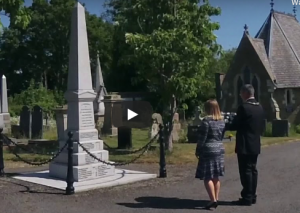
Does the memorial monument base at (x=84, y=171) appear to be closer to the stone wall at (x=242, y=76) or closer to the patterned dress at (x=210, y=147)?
the patterned dress at (x=210, y=147)

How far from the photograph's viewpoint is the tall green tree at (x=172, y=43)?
14945mm

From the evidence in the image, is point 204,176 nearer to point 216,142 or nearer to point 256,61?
point 216,142

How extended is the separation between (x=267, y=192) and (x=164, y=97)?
662 cm

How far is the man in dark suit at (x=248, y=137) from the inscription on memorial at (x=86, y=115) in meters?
3.72

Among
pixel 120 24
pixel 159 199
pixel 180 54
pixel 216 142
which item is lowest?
pixel 159 199

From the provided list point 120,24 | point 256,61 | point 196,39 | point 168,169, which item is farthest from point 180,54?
→ point 256,61

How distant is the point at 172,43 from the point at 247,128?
6.92 metres

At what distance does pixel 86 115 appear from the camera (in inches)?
440

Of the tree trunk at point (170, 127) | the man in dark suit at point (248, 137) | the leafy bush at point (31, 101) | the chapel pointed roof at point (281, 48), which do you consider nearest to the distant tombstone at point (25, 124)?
the tree trunk at point (170, 127)

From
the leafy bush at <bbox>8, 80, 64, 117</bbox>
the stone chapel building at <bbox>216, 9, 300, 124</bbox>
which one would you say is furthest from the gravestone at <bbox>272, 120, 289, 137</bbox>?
the leafy bush at <bbox>8, 80, 64, 117</bbox>

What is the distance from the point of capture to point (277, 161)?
579 inches

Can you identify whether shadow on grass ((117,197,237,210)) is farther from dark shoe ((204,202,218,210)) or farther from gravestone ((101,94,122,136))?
gravestone ((101,94,122,136))

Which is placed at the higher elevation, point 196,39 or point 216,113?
point 196,39
